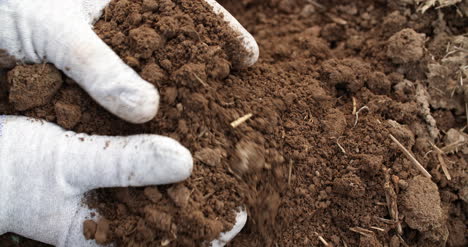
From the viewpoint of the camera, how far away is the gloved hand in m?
1.76

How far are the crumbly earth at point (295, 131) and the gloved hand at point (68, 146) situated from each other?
89mm

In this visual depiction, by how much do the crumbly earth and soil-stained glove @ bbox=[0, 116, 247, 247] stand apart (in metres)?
0.09

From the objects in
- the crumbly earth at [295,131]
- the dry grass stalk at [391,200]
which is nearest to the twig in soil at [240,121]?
the crumbly earth at [295,131]

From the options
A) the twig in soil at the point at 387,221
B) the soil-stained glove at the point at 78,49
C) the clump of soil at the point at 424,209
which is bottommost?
the twig in soil at the point at 387,221

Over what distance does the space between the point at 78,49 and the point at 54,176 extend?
2.05 ft

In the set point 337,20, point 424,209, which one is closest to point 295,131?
point 424,209

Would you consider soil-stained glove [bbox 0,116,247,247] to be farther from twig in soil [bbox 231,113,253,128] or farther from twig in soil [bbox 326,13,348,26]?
twig in soil [bbox 326,13,348,26]

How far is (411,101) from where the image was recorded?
2355 millimetres

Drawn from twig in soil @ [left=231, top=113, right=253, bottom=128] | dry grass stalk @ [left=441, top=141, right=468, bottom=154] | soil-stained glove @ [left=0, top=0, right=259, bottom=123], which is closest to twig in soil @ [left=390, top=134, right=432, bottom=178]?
dry grass stalk @ [left=441, top=141, right=468, bottom=154]

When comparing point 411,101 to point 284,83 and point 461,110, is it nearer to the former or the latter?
point 461,110

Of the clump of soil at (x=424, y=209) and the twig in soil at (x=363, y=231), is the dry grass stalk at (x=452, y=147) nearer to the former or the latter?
the clump of soil at (x=424, y=209)

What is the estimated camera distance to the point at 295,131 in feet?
6.72

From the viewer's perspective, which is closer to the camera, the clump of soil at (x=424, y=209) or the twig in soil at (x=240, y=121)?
the twig in soil at (x=240, y=121)

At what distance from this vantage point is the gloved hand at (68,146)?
176 cm
